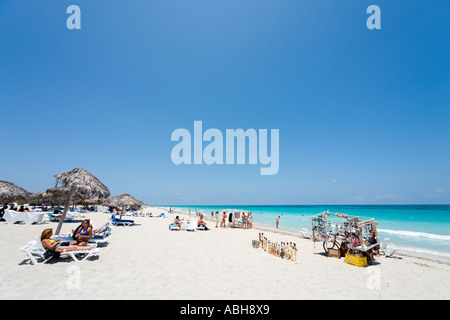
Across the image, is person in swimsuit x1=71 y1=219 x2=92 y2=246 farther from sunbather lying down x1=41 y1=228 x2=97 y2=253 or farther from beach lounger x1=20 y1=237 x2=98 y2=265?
beach lounger x1=20 y1=237 x2=98 y2=265

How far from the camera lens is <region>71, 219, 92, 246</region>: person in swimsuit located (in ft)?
23.9

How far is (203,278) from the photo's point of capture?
568 centimetres

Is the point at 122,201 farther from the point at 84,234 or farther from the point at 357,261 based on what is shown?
the point at 357,261

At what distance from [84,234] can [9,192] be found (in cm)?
1227

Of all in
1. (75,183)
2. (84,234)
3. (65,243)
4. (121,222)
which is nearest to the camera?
(65,243)

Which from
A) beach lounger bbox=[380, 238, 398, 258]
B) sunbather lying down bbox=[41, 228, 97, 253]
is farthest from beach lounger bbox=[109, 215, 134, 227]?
beach lounger bbox=[380, 238, 398, 258]

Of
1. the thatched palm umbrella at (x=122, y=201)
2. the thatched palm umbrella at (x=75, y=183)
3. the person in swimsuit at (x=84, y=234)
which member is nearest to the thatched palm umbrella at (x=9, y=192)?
the thatched palm umbrella at (x=122, y=201)

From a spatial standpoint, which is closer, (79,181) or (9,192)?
(79,181)

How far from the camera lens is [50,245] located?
256 inches

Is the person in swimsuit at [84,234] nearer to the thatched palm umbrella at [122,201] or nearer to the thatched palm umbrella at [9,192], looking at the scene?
the thatched palm umbrella at [122,201]

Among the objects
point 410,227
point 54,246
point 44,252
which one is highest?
point 54,246

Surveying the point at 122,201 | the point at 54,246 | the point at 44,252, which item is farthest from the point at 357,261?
the point at 122,201

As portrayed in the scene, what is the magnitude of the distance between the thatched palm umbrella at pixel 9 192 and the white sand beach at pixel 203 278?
844cm
